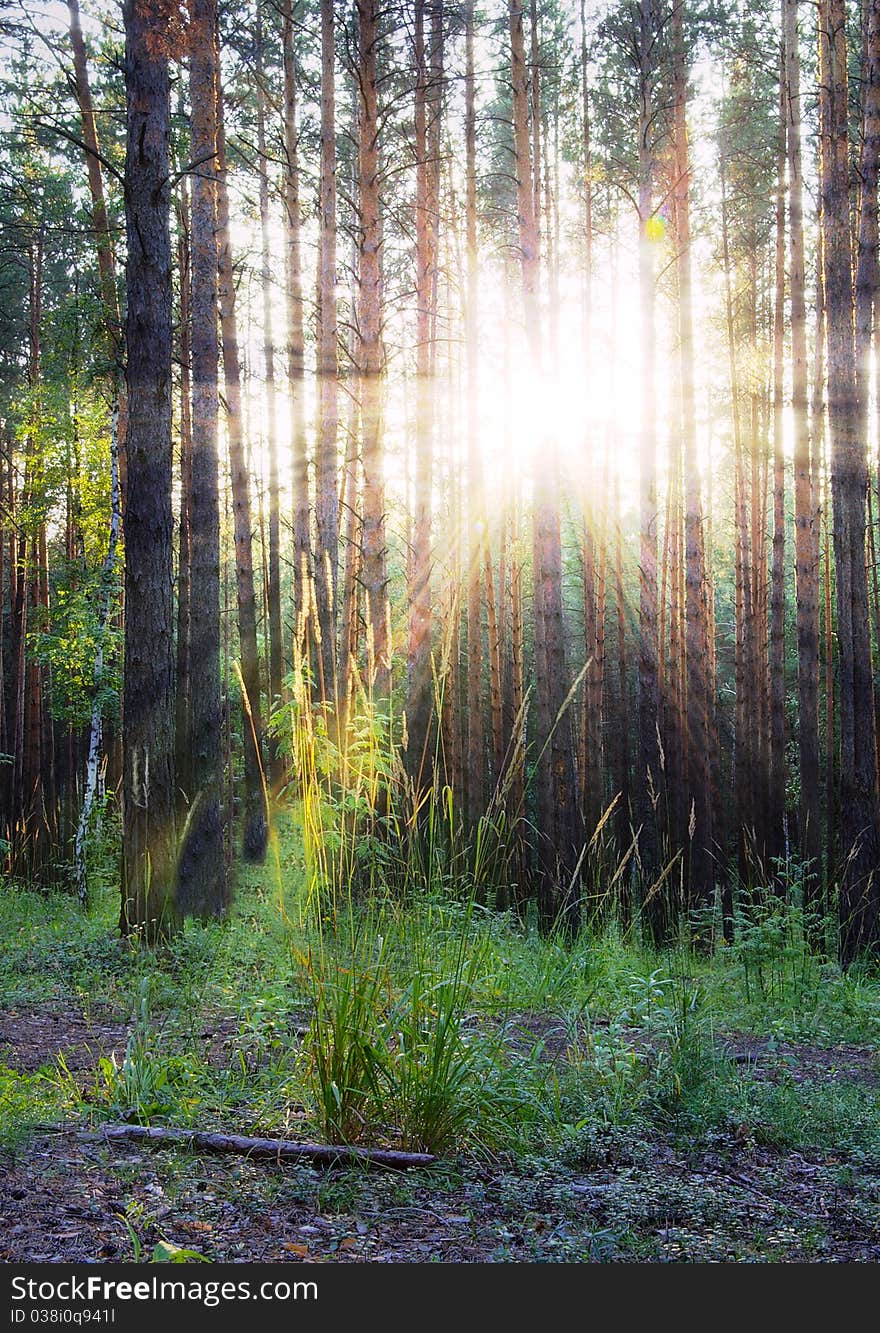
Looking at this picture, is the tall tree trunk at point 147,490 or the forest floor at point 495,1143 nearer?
the forest floor at point 495,1143

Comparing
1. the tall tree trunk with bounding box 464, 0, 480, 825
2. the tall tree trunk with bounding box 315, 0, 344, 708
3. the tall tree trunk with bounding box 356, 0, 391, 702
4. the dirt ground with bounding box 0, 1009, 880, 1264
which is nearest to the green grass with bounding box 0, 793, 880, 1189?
the dirt ground with bounding box 0, 1009, 880, 1264

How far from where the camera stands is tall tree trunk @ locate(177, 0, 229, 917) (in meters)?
7.21

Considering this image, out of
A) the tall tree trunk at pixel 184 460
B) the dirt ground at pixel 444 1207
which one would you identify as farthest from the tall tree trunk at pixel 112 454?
the dirt ground at pixel 444 1207

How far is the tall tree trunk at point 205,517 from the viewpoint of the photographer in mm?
7207

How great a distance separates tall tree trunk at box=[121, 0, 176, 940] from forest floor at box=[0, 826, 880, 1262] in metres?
1.28

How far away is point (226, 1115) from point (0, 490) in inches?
799

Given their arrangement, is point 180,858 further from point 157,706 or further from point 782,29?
point 782,29

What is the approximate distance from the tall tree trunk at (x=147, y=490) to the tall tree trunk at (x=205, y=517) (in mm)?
799

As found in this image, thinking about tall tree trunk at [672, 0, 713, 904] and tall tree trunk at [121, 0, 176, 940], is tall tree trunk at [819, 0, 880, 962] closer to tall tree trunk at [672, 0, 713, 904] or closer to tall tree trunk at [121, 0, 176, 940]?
tall tree trunk at [672, 0, 713, 904]

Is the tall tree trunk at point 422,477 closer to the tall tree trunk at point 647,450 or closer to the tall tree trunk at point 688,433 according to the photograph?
the tall tree trunk at point 647,450

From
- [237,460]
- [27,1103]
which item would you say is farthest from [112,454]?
[27,1103]

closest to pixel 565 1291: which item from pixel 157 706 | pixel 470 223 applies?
pixel 157 706

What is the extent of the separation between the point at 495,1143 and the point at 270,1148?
66cm

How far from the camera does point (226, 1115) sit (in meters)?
3.07
